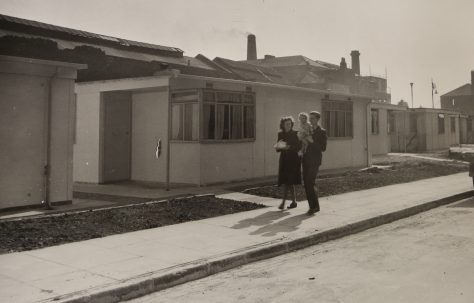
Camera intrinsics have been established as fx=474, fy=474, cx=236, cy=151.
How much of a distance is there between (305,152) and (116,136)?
7402 millimetres

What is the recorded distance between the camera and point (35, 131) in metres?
9.51

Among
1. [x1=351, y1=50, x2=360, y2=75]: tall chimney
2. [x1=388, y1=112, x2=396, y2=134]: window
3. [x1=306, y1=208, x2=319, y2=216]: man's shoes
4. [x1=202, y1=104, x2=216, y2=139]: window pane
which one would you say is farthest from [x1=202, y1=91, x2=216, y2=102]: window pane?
[x1=351, y1=50, x2=360, y2=75]: tall chimney

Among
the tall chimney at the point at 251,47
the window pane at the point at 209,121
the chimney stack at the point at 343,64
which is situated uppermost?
the tall chimney at the point at 251,47

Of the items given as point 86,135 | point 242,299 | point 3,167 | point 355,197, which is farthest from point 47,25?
point 242,299

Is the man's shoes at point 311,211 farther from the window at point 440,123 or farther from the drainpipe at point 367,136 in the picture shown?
the window at point 440,123

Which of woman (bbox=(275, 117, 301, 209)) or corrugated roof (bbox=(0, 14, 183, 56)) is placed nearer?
woman (bbox=(275, 117, 301, 209))

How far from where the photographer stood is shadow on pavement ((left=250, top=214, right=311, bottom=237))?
7.27 meters

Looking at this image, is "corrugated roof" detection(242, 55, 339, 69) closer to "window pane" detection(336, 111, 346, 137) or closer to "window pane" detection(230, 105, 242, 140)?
"window pane" detection(336, 111, 346, 137)

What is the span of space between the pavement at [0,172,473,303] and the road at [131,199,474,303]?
19cm

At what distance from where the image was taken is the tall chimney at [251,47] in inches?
2216

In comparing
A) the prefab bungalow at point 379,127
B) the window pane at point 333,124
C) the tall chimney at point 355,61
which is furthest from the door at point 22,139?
the tall chimney at point 355,61

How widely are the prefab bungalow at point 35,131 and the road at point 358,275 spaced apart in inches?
220

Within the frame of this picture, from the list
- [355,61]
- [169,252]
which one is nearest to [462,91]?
[355,61]

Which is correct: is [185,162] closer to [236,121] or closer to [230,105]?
[236,121]
